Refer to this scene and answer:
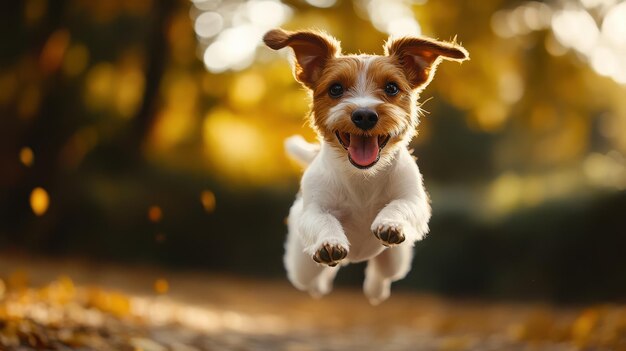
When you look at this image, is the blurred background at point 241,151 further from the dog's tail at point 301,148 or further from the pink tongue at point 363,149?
the pink tongue at point 363,149

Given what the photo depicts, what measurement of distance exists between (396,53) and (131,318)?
7.23 metres

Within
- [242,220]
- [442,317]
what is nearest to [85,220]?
[242,220]

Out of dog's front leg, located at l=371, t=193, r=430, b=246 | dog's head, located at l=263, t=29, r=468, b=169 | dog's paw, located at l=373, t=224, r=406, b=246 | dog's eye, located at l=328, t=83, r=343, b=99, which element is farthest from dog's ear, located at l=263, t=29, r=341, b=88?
dog's paw, located at l=373, t=224, r=406, b=246

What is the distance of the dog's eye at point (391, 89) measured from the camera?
3.36m

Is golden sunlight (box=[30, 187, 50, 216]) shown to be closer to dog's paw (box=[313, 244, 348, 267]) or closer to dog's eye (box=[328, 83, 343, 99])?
dog's eye (box=[328, 83, 343, 99])

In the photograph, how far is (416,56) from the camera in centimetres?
346

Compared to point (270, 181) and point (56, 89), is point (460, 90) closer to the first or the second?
point (270, 181)

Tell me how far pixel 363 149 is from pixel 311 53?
690 mm

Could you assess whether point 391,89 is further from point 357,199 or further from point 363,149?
point 357,199

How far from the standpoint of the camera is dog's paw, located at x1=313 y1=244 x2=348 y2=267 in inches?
119

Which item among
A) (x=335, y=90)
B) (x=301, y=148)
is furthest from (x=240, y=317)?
(x=335, y=90)

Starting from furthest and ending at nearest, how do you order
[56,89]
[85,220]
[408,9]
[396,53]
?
[85,220] → [56,89] → [408,9] → [396,53]

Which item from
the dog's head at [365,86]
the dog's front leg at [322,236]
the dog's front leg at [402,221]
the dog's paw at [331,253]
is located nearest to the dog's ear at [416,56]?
the dog's head at [365,86]

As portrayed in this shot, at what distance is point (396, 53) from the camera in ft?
11.3
